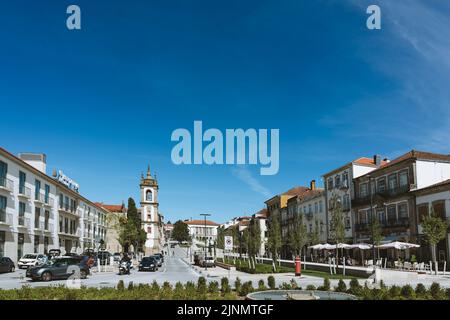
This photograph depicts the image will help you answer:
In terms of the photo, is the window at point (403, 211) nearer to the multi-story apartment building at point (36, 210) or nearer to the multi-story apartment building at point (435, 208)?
the multi-story apartment building at point (435, 208)

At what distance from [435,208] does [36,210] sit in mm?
41877

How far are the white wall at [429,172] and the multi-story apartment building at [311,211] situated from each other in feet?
58.1

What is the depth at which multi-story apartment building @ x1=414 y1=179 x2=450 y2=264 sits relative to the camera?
39.3 m

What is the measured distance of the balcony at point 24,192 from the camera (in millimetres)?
46619

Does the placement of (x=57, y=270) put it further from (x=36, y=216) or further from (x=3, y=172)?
(x=36, y=216)

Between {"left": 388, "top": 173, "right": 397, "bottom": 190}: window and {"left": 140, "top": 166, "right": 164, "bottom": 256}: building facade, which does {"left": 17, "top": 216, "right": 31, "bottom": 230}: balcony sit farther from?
{"left": 140, "top": 166, "right": 164, "bottom": 256}: building facade

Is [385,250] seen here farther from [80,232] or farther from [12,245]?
[80,232]

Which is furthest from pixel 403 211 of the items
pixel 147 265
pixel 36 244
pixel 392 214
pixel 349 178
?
pixel 36 244

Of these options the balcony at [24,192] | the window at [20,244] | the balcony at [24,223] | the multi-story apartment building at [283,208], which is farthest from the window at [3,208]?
the multi-story apartment building at [283,208]

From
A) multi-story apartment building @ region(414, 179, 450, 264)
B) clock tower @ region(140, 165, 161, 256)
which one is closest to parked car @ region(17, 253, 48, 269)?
multi-story apartment building @ region(414, 179, 450, 264)

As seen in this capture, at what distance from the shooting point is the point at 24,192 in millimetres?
47688

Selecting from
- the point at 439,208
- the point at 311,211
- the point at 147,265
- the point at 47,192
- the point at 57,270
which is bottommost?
the point at 147,265
